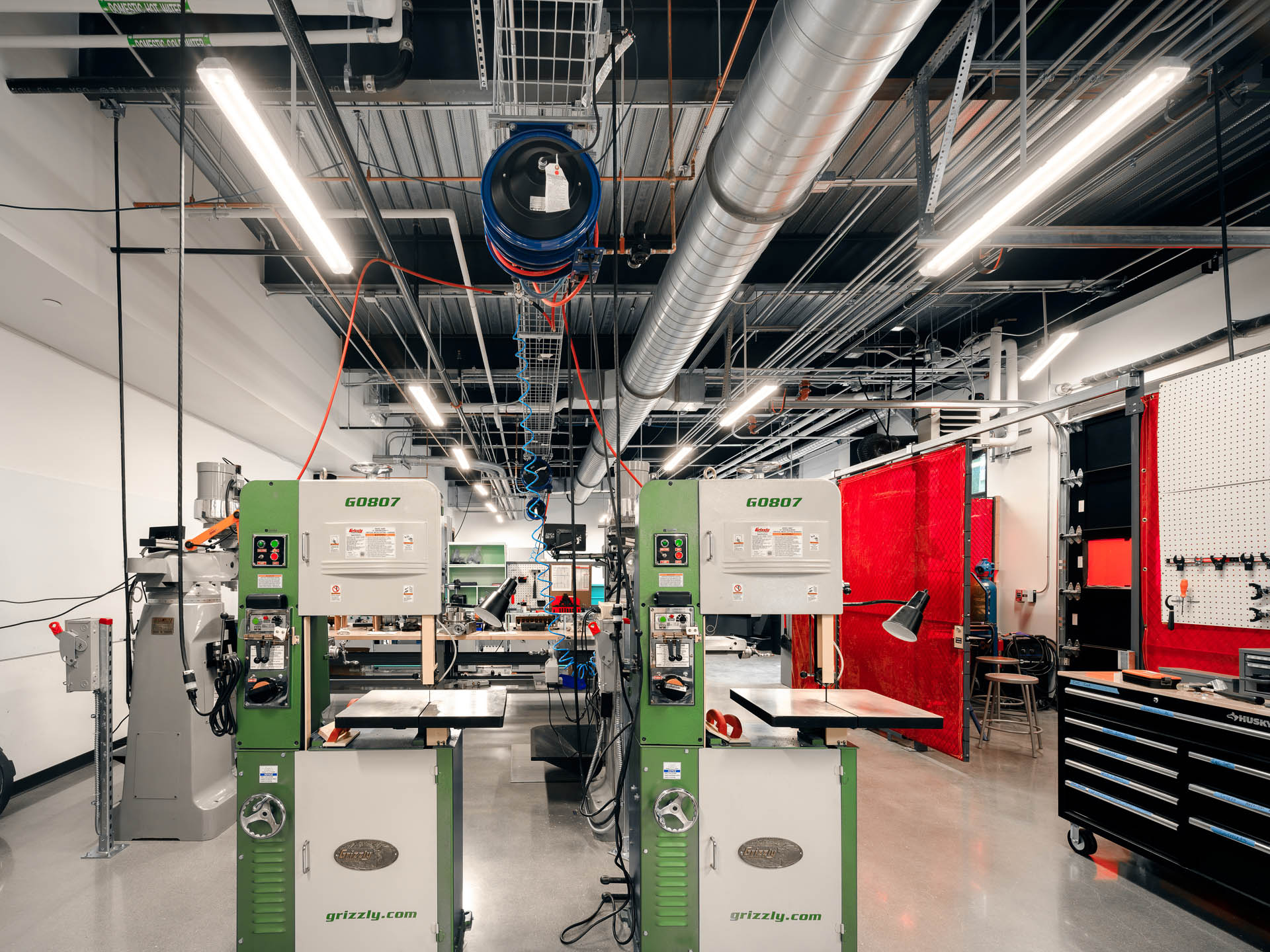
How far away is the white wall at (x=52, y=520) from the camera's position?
4.34 meters

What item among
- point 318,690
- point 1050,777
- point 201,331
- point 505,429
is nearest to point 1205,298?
point 1050,777

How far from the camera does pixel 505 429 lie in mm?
10312

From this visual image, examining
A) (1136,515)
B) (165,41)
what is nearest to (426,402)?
(165,41)

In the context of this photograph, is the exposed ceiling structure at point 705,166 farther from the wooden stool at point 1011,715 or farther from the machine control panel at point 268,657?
the wooden stool at point 1011,715

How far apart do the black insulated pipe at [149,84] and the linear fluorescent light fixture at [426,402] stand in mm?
2698

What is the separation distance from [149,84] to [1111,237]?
191 inches

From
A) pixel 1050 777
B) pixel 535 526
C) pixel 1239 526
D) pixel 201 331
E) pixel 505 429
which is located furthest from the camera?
pixel 535 526

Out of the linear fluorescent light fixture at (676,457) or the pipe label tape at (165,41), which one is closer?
the pipe label tape at (165,41)

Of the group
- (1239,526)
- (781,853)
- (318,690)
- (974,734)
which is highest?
→ (1239,526)

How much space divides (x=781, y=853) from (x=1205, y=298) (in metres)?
5.67

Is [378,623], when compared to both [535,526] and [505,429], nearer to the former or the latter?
[505,429]

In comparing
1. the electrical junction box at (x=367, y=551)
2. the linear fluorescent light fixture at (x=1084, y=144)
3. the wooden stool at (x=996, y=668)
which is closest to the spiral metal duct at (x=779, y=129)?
the linear fluorescent light fixture at (x=1084, y=144)

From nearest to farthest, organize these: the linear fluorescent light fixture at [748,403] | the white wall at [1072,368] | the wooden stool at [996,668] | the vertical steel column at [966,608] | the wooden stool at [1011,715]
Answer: the white wall at [1072,368], the vertical steel column at [966,608], the linear fluorescent light fixture at [748,403], the wooden stool at [1011,715], the wooden stool at [996,668]

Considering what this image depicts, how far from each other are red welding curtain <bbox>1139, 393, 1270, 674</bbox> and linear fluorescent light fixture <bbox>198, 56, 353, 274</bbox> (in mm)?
4873
